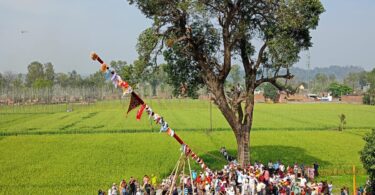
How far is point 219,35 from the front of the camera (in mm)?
27781

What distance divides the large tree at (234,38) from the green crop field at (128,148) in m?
4.43

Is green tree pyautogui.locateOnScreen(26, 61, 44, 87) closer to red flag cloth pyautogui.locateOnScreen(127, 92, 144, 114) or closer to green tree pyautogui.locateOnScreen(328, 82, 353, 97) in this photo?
green tree pyautogui.locateOnScreen(328, 82, 353, 97)

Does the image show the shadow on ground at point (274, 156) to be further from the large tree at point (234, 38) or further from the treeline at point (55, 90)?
the treeline at point (55, 90)

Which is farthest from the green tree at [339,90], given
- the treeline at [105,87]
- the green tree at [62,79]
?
the green tree at [62,79]

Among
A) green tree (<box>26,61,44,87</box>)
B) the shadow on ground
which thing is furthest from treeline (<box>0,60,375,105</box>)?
Result: the shadow on ground

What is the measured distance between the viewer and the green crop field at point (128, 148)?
89.9ft

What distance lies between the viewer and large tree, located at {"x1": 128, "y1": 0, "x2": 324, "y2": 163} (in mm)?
24922

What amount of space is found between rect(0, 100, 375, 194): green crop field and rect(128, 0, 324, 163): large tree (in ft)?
14.5

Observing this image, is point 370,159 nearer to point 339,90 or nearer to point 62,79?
point 339,90

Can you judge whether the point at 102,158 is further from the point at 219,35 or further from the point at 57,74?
the point at 57,74

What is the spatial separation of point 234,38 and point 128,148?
16.7m

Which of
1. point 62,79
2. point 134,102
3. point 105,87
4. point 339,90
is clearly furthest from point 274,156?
point 62,79

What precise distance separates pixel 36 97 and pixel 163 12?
240 ft

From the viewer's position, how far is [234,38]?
2566 cm
